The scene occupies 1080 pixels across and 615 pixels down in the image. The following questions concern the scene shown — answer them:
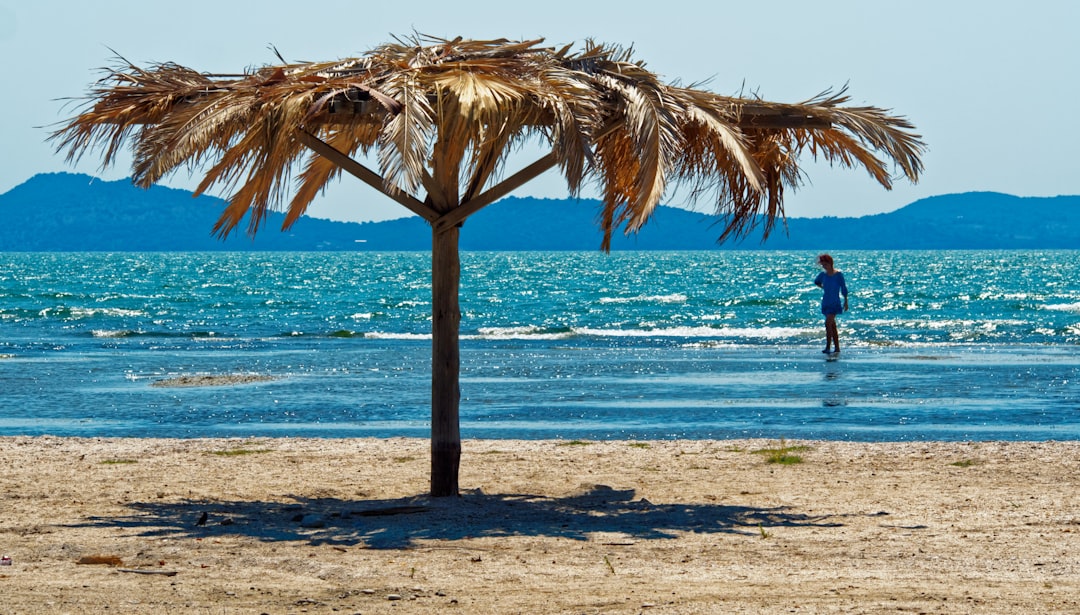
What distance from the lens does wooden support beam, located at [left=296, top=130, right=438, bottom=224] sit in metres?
7.52

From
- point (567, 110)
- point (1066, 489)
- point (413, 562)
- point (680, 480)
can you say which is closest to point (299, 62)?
point (567, 110)

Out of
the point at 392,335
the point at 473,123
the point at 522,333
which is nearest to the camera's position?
the point at 473,123

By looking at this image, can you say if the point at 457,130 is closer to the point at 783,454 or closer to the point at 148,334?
the point at 783,454

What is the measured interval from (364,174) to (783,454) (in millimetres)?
4735

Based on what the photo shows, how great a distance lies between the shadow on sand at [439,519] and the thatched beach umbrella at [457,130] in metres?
0.51

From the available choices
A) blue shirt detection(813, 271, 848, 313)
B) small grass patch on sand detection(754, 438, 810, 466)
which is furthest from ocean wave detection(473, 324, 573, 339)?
small grass patch on sand detection(754, 438, 810, 466)

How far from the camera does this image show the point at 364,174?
25.3 ft

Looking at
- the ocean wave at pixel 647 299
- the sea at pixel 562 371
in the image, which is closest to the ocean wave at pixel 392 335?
the sea at pixel 562 371

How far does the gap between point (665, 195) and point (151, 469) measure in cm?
503

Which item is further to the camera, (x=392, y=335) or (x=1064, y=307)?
(x=1064, y=307)

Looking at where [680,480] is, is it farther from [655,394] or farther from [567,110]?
[655,394]

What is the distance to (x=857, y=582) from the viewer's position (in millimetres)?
5797

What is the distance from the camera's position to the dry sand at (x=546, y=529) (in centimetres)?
556

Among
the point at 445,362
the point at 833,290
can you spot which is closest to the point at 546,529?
the point at 445,362
